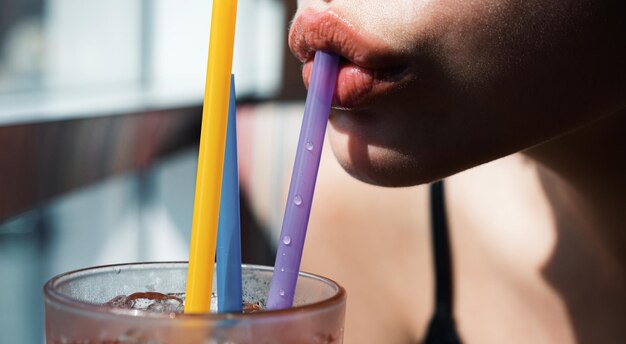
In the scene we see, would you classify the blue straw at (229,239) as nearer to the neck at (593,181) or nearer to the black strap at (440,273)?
the neck at (593,181)

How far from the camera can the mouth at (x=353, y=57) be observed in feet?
1.62

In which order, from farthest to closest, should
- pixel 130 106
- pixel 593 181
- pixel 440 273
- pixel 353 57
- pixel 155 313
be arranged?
pixel 130 106 → pixel 440 273 → pixel 593 181 → pixel 353 57 → pixel 155 313

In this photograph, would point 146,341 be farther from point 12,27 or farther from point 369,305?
point 12,27

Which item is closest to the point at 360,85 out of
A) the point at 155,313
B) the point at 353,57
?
the point at 353,57

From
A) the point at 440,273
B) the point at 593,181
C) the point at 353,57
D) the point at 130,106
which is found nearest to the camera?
the point at 353,57

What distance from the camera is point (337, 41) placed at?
521mm

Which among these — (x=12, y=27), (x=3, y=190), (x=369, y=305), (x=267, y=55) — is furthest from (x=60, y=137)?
(x=267, y=55)

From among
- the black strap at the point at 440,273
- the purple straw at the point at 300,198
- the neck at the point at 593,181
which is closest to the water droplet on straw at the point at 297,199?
the purple straw at the point at 300,198

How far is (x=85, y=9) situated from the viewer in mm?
2549

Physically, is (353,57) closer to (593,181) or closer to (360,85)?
(360,85)

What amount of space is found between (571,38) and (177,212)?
8.43 feet

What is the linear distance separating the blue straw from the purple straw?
0.02 meters

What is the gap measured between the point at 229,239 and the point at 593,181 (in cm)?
50

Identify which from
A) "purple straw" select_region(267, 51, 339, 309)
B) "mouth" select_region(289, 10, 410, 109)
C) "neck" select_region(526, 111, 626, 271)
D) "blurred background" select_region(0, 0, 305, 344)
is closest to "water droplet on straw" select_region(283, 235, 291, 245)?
"purple straw" select_region(267, 51, 339, 309)
